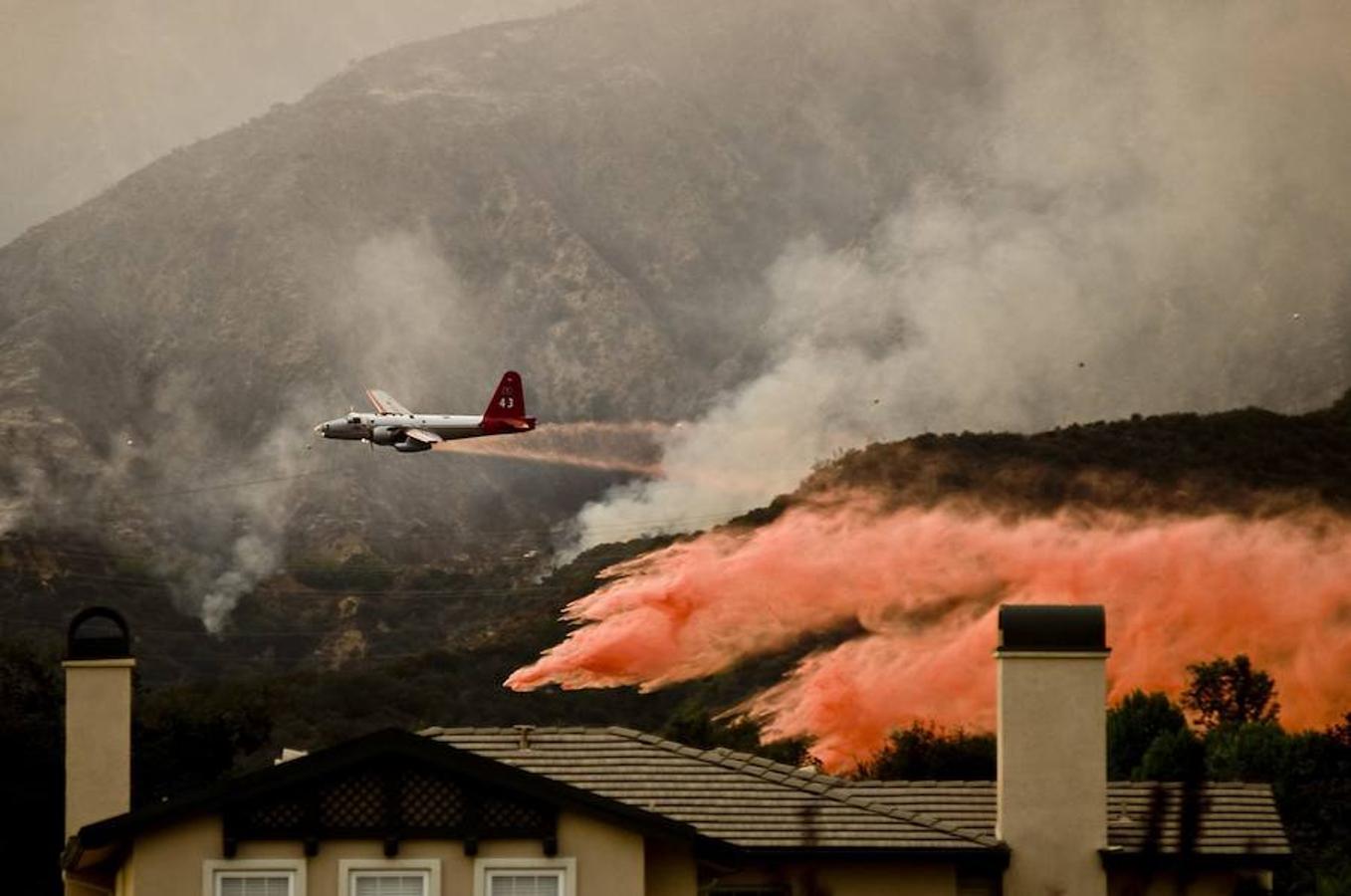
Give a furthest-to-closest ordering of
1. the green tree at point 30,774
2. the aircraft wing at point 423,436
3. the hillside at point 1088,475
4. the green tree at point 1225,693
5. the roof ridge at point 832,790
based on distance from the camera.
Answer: the hillside at point 1088,475 < the green tree at point 1225,693 < the aircraft wing at point 423,436 < the green tree at point 30,774 < the roof ridge at point 832,790

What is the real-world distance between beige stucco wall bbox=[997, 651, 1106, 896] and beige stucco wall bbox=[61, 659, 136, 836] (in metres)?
10.5

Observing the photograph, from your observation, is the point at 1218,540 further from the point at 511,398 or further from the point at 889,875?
the point at 889,875

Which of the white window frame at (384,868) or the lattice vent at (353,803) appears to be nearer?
the white window frame at (384,868)

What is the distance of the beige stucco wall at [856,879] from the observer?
3794 cm

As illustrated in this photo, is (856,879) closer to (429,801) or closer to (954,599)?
(429,801)

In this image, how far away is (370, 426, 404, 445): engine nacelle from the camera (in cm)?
12231

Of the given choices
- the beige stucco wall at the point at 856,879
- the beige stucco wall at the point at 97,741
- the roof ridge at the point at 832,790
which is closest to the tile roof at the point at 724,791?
the roof ridge at the point at 832,790

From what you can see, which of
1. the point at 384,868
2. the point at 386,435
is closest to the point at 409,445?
the point at 386,435

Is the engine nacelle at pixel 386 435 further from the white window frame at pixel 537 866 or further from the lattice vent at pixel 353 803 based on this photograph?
the white window frame at pixel 537 866

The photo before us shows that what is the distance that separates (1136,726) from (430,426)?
31476 millimetres

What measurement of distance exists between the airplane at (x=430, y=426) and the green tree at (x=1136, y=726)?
90.6 ft

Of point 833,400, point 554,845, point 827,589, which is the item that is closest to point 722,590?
point 827,589

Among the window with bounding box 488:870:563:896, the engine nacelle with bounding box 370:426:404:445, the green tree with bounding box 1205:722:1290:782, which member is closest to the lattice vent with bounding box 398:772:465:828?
the window with bounding box 488:870:563:896

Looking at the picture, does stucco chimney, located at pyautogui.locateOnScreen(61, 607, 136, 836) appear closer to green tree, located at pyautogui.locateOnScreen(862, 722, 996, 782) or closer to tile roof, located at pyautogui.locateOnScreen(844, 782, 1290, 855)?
tile roof, located at pyautogui.locateOnScreen(844, 782, 1290, 855)
